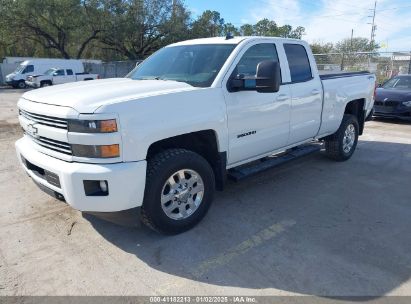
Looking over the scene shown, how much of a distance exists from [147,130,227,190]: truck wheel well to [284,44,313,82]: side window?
5.50 feet

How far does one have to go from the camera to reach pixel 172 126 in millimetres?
3342

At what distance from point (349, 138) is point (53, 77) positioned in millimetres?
25741

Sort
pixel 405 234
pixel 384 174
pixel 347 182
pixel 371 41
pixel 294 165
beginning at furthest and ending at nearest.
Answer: pixel 371 41 < pixel 294 165 < pixel 384 174 < pixel 347 182 < pixel 405 234

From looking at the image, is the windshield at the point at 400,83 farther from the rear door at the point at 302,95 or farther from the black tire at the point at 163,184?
the black tire at the point at 163,184

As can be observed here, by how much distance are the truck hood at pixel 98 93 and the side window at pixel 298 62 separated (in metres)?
1.82

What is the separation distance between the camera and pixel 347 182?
17.7 ft

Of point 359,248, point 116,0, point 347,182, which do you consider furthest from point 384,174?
point 116,0

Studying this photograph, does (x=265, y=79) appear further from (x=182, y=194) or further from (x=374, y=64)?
(x=374, y=64)

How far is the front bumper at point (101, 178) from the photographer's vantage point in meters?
3.02

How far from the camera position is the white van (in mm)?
29938

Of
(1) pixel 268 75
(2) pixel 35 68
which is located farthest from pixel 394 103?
(2) pixel 35 68

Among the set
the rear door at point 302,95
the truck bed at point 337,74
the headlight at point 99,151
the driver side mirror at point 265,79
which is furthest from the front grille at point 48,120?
the truck bed at point 337,74

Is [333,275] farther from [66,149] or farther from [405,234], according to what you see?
[66,149]

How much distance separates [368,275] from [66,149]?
9.25 ft
